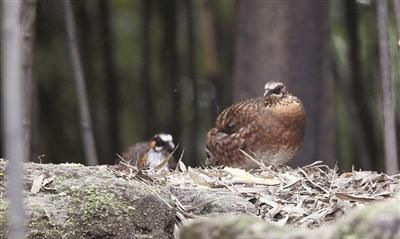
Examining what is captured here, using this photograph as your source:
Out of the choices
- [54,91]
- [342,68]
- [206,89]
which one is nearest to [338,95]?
[342,68]

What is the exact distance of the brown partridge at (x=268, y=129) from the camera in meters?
5.34

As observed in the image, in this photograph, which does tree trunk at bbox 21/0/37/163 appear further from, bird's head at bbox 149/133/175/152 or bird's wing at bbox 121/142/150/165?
bird's head at bbox 149/133/175/152

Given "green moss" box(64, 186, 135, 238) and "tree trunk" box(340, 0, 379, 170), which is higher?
"green moss" box(64, 186, 135, 238)

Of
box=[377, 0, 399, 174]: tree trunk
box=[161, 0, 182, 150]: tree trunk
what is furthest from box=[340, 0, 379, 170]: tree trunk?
box=[377, 0, 399, 174]: tree trunk

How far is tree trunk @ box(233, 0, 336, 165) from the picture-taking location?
5918mm

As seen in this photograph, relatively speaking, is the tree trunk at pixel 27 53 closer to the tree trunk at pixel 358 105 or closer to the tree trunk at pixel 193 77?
the tree trunk at pixel 193 77

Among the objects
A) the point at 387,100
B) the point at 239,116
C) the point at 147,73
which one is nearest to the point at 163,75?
the point at 147,73

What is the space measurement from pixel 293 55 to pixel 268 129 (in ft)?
2.29

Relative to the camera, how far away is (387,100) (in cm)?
493

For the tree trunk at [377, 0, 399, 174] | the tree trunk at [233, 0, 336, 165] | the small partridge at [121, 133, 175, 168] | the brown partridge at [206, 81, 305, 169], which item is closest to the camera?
the tree trunk at [377, 0, 399, 174]

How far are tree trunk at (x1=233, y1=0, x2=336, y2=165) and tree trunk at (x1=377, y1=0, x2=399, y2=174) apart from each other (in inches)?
37.2

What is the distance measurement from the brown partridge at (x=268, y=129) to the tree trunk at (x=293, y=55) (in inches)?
19.4

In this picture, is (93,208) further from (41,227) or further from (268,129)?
(268,129)

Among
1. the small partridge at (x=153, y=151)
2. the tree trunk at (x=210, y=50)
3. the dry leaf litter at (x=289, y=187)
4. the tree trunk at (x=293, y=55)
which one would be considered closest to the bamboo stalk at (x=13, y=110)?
the dry leaf litter at (x=289, y=187)
